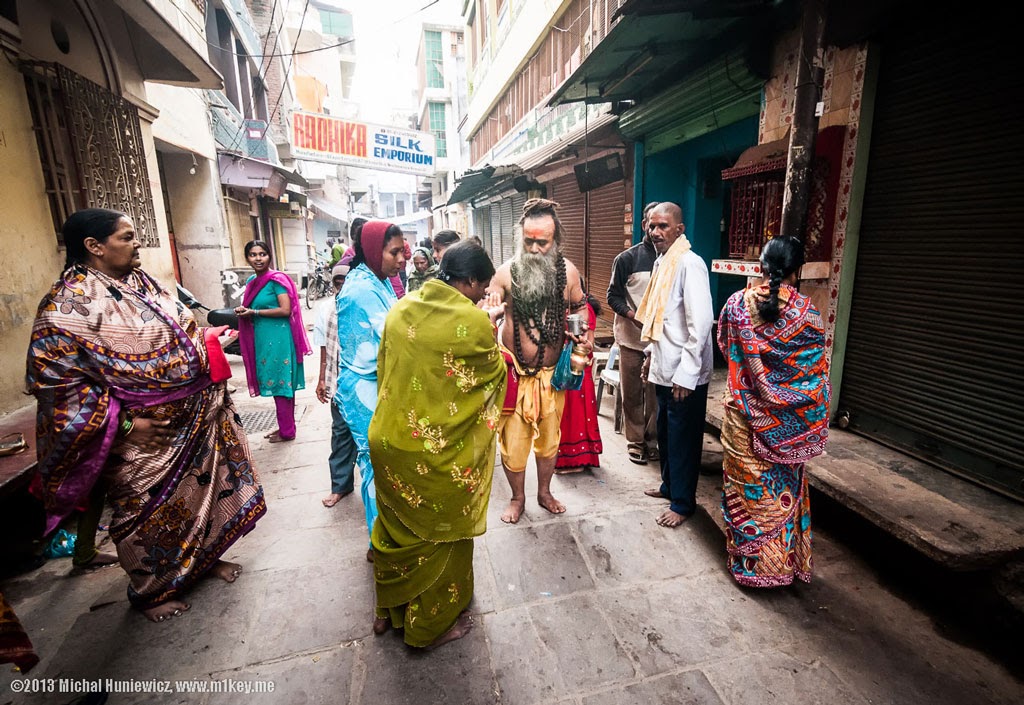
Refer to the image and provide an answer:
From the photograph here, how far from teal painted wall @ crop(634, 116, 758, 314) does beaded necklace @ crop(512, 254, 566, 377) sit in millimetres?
3349

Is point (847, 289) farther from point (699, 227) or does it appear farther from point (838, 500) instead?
point (699, 227)

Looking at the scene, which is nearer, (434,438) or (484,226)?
(434,438)

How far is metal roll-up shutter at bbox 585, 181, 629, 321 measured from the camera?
707 centimetres

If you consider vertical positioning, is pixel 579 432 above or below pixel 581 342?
below

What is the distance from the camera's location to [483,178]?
12188 mm

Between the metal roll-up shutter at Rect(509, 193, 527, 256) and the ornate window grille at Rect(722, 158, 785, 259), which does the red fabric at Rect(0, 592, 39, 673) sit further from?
the metal roll-up shutter at Rect(509, 193, 527, 256)

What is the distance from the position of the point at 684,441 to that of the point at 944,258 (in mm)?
1847

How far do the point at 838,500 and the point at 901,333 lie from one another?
1233mm

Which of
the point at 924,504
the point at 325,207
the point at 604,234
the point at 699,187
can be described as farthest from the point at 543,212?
the point at 325,207

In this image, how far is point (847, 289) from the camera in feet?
11.1

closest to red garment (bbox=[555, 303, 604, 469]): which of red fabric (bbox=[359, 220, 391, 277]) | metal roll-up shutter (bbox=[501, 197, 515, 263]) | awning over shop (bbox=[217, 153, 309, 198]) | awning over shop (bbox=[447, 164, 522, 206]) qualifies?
red fabric (bbox=[359, 220, 391, 277])

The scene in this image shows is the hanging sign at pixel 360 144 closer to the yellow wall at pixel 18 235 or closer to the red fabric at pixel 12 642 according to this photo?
the yellow wall at pixel 18 235

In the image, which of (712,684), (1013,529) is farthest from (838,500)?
(712,684)

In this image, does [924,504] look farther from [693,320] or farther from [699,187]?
[699,187]
